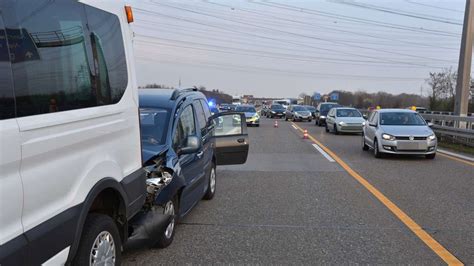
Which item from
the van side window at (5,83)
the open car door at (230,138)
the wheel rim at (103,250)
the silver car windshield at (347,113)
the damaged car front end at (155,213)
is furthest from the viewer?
the silver car windshield at (347,113)

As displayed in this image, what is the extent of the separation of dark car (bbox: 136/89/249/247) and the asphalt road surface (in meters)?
0.39

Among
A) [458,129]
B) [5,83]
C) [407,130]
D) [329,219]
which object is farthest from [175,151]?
[458,129]

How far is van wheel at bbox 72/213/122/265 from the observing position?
321 centimetres

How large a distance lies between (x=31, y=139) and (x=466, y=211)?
21.0 feet

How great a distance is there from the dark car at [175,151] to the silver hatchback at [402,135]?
6.98 meters

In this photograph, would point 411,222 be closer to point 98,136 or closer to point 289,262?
point 289,262

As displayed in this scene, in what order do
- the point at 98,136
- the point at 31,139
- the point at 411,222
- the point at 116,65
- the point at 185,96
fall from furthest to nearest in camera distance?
the point at 185,96, the point at 411,222, the point at 116,65, the point at 98,136, the point at 31,139

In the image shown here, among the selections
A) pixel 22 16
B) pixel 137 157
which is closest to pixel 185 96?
pixel 137 157

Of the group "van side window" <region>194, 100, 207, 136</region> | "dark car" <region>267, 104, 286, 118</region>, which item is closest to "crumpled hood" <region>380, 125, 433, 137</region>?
"van side window" <region>194, 100, 207, 136</region>

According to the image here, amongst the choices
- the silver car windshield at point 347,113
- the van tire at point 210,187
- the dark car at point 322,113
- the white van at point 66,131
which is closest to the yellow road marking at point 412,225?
the van tire at point 210,187

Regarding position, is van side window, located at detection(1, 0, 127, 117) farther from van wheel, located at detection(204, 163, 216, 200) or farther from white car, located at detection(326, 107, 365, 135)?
white car, located at detection(326, 107, 365, 135)

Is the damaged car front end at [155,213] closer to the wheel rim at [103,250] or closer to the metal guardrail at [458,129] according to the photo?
the wheel rim at [103,250]

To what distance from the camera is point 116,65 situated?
3.94 metres

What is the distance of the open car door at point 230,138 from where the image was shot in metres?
8.97
